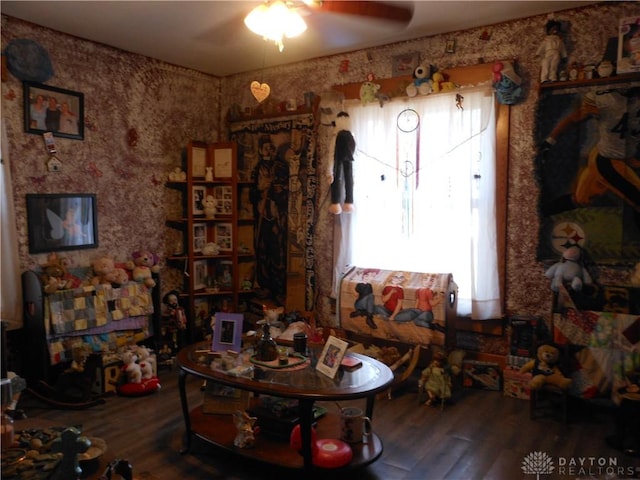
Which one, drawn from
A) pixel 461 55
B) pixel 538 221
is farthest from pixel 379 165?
pixel 538 221

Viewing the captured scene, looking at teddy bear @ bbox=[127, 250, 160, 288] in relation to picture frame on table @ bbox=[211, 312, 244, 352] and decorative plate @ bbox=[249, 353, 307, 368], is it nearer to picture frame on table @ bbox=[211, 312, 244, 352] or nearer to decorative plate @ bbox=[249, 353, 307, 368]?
picture frame on table @ bbox=[211, 312, 244, 352]

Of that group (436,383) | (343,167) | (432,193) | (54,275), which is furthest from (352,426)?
(54,275)

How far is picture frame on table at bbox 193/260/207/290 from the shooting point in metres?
4.48

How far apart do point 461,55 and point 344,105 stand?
102 centimetres

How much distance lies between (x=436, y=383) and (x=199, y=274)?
7.87 ft

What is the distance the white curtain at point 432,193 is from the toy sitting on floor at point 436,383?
1.73 feet

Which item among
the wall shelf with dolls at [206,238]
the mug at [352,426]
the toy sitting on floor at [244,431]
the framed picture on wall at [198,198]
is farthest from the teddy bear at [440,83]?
the toy sitting on floor at [244,431]

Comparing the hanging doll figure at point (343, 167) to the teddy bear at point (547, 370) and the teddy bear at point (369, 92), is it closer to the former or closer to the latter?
the teddy bear at point (369, 92)

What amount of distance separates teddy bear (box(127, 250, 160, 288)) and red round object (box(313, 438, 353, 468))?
2.21 meters

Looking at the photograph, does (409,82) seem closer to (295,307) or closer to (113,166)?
(295,307)

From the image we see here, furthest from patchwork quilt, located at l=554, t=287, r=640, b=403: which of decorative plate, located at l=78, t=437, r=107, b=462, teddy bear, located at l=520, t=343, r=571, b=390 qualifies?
decorative plate, located at l=78, t=437, r=107, b=462

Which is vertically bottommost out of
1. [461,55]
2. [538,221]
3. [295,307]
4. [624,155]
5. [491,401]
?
[491,401]

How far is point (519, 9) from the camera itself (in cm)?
323

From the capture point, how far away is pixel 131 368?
136 inches
